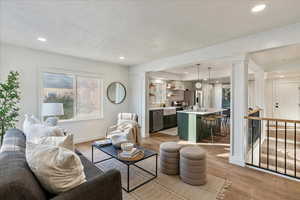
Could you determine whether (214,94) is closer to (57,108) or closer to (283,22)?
(283,22)

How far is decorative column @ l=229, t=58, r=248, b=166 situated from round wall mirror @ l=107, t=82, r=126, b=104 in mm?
3690

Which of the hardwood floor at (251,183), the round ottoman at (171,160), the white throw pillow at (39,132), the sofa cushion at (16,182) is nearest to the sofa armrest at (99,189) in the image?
the sofa cushion at (16,182)

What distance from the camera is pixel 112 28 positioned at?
2.49 m

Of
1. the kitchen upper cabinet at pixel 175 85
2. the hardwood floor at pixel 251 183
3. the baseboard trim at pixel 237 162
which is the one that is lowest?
the hardwood floor at pixel 251 183

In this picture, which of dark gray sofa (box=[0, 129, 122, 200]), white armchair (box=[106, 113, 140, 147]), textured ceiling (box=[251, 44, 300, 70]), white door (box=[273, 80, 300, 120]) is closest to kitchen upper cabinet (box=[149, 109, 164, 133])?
white armchair (box=[106, 113, 140, 147])

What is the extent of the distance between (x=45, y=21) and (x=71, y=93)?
242cm

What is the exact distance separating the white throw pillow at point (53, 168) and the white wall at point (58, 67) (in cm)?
313

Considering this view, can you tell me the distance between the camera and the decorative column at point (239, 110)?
284cm

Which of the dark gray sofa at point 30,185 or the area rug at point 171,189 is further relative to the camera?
the area rug at point 171,189

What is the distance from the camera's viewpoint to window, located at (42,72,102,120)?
392 centimetres

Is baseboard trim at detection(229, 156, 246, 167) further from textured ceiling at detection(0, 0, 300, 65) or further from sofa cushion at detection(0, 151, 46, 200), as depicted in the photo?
sofa cushion at detection(0, 151, 46, 200)

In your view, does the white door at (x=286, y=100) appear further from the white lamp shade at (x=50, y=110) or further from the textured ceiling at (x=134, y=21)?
the white lamp shade at (x=50, y=110)

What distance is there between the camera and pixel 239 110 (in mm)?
2916

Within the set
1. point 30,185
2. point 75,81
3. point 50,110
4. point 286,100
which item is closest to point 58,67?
point 75,81
